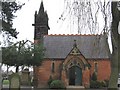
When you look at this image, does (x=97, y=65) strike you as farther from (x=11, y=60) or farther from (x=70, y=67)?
(x=11, y=60)

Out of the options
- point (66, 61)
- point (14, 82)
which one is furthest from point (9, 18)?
point (66, 61)

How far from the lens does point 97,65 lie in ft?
161

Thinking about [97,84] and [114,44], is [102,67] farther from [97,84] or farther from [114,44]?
[114,44]

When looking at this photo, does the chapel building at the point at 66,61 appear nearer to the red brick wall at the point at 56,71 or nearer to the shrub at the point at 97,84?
the red brick wall at the point at 56,71

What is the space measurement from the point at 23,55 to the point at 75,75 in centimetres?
933

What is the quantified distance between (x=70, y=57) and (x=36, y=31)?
28.4ft

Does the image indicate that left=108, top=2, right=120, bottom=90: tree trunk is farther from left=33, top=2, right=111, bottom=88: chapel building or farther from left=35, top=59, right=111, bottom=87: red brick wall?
left=35, top=59, right=111, bottom=87: red brick wall

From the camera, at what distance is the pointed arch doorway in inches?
1833

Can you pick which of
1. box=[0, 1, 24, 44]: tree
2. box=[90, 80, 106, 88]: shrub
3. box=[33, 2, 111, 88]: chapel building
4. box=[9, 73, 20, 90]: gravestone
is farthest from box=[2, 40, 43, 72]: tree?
box=[9, 73, 20, 90]: gravestone

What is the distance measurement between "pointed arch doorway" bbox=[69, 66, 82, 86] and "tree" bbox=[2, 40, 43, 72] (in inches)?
212

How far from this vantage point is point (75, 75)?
47.3 m

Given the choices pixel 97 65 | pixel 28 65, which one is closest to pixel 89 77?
pixel 97 65

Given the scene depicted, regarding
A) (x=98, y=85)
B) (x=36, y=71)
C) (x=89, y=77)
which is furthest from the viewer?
(x=36, y=71)

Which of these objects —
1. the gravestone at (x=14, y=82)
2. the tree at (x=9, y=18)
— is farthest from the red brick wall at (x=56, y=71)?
the gravestone at (x=14, y=82)
